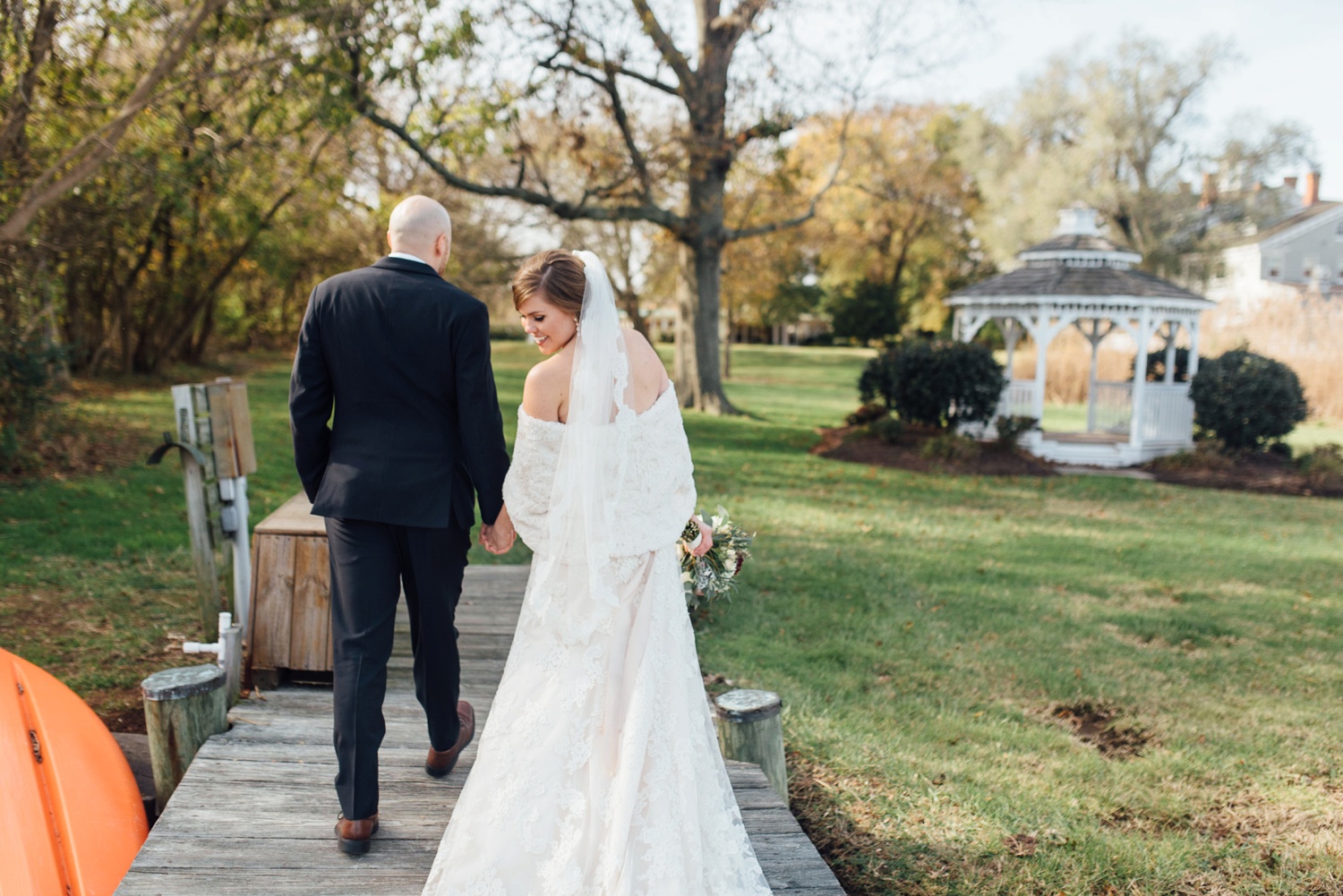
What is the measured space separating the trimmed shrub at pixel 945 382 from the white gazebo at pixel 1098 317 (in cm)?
88

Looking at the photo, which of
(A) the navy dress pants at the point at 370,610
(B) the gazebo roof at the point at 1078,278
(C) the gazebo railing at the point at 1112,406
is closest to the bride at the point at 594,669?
(A) the navy dress pants at the point at 370,610

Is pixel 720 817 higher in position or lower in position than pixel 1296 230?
lower

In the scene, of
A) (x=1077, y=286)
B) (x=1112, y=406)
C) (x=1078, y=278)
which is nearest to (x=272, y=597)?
(x=1077, y=286)

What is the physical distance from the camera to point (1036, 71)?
37.8 meters

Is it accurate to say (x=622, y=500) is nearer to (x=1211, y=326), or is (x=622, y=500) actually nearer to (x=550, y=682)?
(x=550, y=682)

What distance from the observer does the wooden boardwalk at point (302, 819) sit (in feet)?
9.60

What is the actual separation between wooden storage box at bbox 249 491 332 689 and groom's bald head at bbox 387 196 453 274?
178 cm

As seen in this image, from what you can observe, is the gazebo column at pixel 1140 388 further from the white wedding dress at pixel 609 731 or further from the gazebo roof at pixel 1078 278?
the white wedding dress at pixel 609 731

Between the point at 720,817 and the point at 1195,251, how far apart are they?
4048cm

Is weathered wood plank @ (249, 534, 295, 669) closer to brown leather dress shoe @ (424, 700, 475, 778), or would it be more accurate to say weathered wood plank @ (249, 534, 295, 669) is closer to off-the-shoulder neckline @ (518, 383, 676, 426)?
brown leather dress shoe @ (424, 700, 475, 778)

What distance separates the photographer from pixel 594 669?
291 centimetres

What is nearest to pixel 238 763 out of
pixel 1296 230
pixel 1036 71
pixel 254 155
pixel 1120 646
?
pixel 1120 646

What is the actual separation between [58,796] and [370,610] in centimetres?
124

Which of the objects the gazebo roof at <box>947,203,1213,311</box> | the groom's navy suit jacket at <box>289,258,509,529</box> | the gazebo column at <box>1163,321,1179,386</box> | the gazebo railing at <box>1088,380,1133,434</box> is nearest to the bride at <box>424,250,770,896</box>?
the groom's navy suit jacket at <box>289,258,509,529</box>
